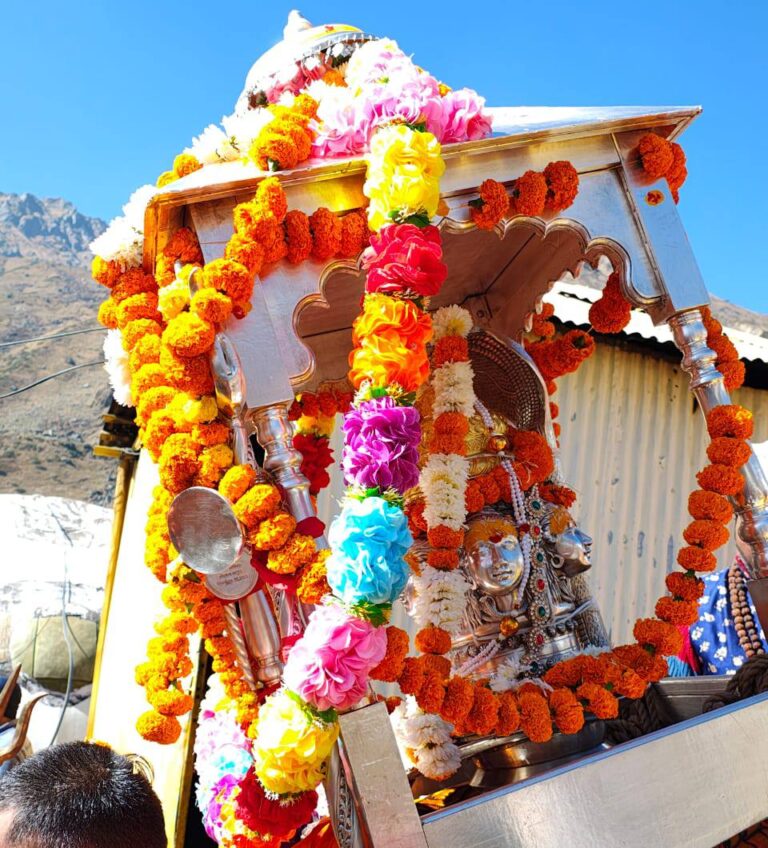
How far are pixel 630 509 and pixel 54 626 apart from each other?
4.72 metres

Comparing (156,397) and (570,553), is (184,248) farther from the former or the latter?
(570,553)

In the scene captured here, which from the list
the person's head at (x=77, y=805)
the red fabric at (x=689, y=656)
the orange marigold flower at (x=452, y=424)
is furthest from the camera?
the red fabric at (x=689, y=656)

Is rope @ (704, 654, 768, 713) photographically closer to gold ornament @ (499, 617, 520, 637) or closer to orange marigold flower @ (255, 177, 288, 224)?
gold ornament @ (499, 617, 520, 637)

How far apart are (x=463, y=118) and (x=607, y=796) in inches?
82.3

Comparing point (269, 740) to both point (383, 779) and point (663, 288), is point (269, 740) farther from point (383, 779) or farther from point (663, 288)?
point (663, 288)

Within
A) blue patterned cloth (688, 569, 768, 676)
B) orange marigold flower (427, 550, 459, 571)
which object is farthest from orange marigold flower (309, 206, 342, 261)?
blue patterned cloth (688, 569, 768, 676)

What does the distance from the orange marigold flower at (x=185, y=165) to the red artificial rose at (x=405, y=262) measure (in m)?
0.83

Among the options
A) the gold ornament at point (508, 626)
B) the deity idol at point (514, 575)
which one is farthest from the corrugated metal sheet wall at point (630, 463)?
the gold ornament at point (508, 626)

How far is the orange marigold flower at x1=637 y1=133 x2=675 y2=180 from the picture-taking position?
125 inches

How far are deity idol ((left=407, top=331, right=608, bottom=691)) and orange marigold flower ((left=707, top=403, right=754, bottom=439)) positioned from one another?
72 cm

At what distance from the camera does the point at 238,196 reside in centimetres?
280

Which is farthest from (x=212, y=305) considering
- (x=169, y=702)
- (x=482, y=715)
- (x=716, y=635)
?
(x=716, y=635)

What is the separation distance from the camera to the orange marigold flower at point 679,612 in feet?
9.87

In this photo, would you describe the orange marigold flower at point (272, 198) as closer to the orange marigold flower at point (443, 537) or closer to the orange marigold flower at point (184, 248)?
the orange marigold flower at point (184, 248)
